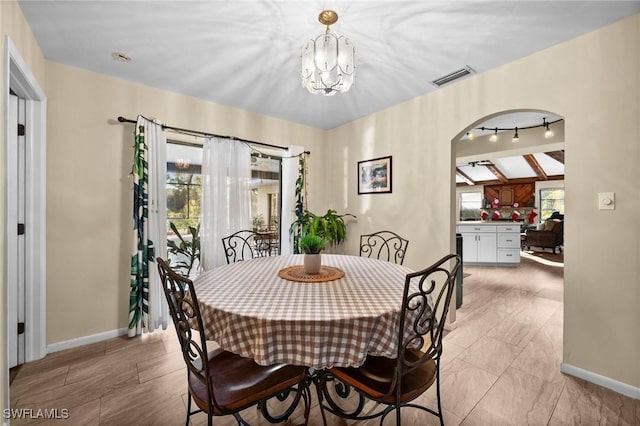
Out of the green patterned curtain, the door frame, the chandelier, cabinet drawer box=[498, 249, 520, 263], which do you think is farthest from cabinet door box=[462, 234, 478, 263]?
the door frame

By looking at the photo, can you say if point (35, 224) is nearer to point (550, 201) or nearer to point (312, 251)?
point (312, 251)

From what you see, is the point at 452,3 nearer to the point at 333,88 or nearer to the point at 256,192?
the point at 333,88

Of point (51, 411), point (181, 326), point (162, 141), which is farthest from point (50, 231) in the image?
point (181, 326)

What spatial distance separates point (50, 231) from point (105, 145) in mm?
843

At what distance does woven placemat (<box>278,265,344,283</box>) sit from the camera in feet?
5.11

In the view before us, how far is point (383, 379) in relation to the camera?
119 cm

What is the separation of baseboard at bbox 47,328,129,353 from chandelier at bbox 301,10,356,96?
275cm

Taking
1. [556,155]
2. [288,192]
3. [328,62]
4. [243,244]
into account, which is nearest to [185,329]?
[328,62]

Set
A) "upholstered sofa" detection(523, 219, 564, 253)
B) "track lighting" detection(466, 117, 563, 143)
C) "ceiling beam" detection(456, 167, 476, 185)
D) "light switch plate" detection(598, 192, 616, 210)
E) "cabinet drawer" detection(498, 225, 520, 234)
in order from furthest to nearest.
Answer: "ceiling beam" detection(456, 167, 476, 185)
"upholstered sofa" detection(523, 219, 564, 253)
"cabinet drawer" detection(498, 225, 520, 234)
"track lighting" detection(466, 117, 563, 143)
"light switch plate" detection(598, 192, 616, 210)

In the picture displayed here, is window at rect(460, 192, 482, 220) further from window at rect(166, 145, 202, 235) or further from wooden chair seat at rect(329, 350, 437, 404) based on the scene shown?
wooden chair seat at rect(329, 350, 437, 404)

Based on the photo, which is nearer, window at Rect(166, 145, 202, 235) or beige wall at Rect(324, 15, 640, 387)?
beige wall at Rect(324, 15, 640, 387)

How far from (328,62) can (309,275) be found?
130 centimetres

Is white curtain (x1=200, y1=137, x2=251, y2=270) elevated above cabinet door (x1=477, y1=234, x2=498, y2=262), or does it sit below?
above

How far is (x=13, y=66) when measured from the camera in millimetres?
1632
